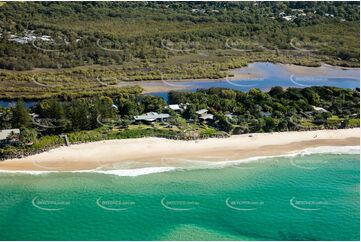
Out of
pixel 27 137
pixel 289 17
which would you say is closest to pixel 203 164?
pixel 27 137

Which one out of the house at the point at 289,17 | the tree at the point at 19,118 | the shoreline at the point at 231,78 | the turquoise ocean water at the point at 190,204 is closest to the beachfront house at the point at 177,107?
the shoreline at the point at 231,78

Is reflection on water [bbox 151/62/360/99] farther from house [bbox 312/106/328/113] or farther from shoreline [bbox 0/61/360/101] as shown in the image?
house [bbox 312/106/328/113]

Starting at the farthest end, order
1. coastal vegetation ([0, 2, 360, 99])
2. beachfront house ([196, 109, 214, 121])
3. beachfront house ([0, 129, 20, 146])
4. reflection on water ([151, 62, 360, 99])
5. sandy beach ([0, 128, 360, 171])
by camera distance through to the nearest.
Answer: coastal vegetation ([0, 2, 360, 99]), reflection on water ([151, 62, 360, 99]), beachfront house ([196, 109, 214, 121]), beachfront house ([0, 129, 20, 146]), sandy beach ([0, 128, 360, 171])

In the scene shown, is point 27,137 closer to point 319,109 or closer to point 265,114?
point 265,114

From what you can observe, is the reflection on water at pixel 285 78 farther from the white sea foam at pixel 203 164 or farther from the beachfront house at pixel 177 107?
the white sea foam at pixel 203 164

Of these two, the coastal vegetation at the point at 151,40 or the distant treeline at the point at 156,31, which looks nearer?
the coastal vegetation at the point at 151,40

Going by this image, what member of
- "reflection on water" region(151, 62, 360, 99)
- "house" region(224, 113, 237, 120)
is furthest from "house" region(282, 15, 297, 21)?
"house" region(224, 113, 237, 120)

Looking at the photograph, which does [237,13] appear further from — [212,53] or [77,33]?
[77,33]
